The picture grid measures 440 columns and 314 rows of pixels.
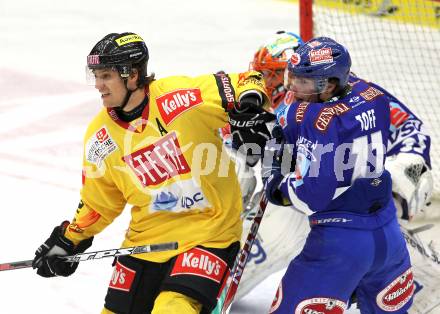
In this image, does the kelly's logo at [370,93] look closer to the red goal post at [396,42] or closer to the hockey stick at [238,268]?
the hockey stick at [238,268]

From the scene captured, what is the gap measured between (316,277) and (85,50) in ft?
19.1

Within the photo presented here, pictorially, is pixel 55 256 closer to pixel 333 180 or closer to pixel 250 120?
pixel 250 120

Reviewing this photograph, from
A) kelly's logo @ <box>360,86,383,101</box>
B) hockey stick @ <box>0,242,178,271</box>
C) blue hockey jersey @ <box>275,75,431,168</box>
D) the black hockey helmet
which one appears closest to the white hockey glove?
blue hockey jersey @ <box>275,75,431,168</box>

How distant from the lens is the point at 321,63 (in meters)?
3.52

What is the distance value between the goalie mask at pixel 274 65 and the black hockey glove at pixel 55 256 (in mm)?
1149

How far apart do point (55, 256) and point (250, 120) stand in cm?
94

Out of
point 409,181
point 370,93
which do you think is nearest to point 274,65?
point 409,181

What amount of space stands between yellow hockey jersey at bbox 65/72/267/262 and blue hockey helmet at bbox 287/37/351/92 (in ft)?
0.54

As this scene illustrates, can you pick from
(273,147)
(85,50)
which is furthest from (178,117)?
(85,50)

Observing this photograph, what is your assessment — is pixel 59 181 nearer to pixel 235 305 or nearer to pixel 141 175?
pixel 235 305

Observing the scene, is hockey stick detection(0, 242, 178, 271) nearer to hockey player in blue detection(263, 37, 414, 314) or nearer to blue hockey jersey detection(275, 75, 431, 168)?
hockey player in blue detection(263, 37, 414, 314)

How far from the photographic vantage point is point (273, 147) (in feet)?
11.8

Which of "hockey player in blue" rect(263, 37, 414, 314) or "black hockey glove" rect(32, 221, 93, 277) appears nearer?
"hockey player in blue" rect(263, 37, 414, 314)

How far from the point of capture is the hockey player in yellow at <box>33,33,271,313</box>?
Result: 3527 mm
